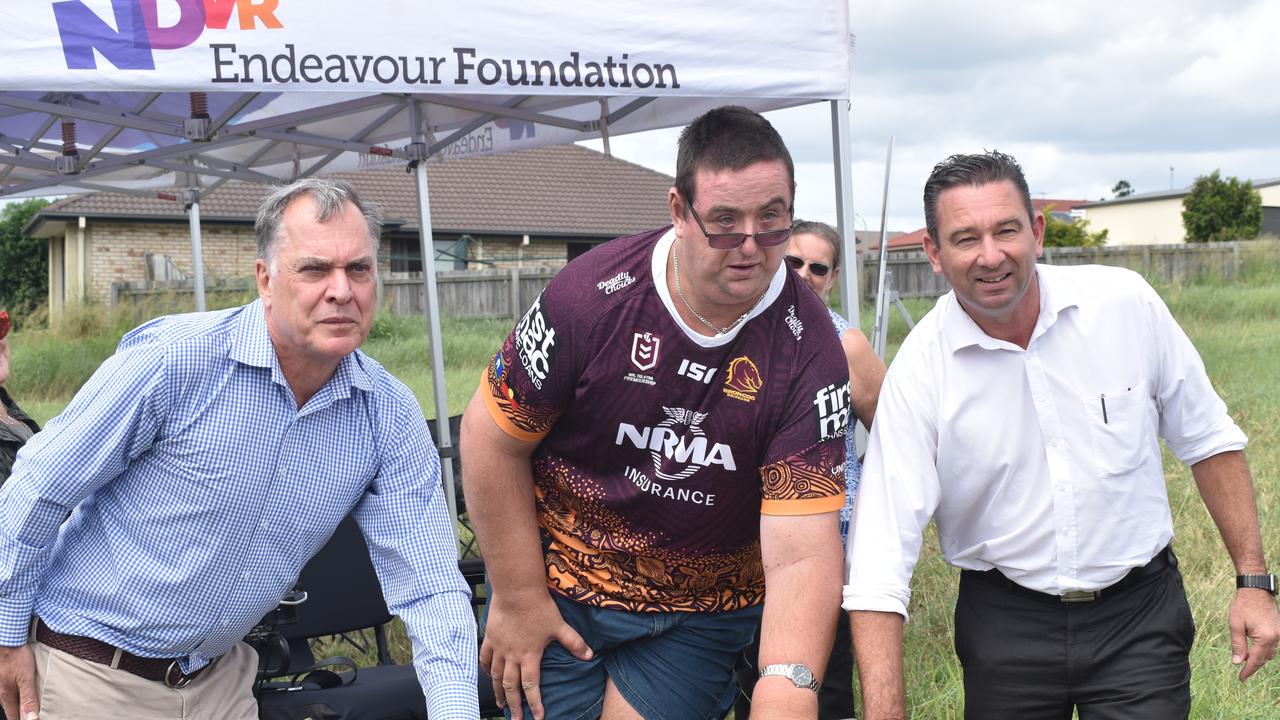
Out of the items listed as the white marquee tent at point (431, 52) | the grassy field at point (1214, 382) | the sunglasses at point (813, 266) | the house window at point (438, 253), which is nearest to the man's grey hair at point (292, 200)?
the white marquee tent at point (431, 52)

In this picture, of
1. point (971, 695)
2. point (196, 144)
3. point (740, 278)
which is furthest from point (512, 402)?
point (196, 144)

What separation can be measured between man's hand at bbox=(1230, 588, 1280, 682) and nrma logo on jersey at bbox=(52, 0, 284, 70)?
3171 millimetres

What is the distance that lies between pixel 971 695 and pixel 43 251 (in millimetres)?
34563

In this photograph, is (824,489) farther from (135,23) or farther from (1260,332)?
(1260,332)

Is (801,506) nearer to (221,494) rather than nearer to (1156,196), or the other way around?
(221,494)

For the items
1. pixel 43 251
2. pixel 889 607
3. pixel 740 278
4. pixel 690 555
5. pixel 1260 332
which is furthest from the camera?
pixel 43 251

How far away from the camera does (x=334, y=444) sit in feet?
9.04

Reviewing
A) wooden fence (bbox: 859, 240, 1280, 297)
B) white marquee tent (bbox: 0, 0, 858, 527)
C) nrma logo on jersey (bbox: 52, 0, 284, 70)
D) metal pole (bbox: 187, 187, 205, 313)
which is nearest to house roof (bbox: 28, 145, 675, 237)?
wooden fence (bbox: 859, 240, 1280, 297)

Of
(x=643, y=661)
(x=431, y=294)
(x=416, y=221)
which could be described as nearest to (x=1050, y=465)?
(x=643, y=661)

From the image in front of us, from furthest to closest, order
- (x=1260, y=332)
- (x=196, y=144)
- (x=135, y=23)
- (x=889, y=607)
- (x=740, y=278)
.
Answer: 1. (x=1260, y=332)
2. (x=196, y=144)
3. (x=135, y=23)
4. (x=889, y=607)
5. (x=740, y=278)

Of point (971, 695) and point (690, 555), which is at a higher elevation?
point (690, 555)

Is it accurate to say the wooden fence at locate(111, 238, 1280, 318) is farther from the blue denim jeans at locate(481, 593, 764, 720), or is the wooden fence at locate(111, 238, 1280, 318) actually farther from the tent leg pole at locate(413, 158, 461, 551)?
the blue denim jeans at locate(481, 593, 764, 720)

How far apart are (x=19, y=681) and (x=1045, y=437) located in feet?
7.95

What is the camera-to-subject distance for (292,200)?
260 cm
